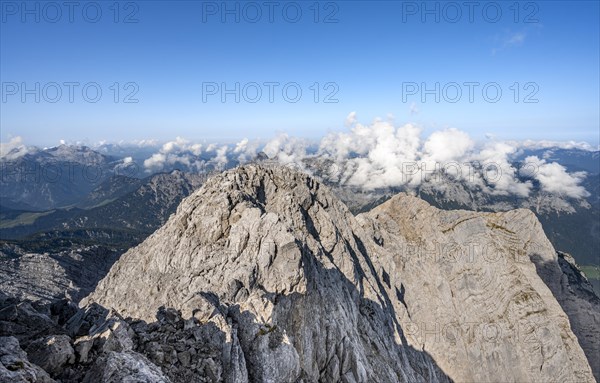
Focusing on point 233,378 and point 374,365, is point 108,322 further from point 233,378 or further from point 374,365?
point 374,365

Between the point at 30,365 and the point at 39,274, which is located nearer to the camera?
the point at 30,365

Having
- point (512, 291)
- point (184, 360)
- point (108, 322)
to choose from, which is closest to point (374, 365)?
point (184, 360)

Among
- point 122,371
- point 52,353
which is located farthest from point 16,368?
point 122,371

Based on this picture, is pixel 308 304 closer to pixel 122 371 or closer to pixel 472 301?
pixel 122 371

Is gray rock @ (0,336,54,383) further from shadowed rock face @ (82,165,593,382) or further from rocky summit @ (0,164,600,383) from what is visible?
shadowed rock face @ (82,165,593,382)

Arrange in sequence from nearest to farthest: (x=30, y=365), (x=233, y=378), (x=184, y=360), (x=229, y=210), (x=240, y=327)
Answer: (x=30, y=365) < (x=184, y=360) < (x=233, y=378) < (x=240, y=327) < (x=229, y=210)

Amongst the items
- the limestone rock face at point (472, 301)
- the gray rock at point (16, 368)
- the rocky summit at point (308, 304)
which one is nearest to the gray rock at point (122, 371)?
the rocky summit at point (308, 304)

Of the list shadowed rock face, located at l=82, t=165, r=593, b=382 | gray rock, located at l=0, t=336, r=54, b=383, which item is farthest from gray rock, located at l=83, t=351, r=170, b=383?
shadowed rock face, located at l=82, t=165, r=593, b=382
